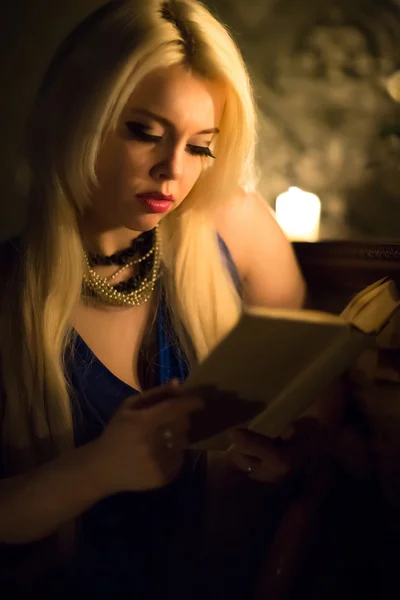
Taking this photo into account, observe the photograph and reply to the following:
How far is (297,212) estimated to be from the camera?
75cm

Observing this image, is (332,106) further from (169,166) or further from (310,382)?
(310,382)

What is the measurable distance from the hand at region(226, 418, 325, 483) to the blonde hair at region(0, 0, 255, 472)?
7.0 inches

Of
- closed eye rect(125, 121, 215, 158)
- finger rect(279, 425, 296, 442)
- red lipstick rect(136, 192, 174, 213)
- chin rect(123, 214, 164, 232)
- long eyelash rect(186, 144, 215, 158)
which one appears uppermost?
closed eye rect(125, 121, 215, 158)

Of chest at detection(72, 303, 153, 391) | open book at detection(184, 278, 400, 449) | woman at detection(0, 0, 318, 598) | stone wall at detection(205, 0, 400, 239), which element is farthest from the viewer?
stone wall at detection(205, 0, 400, 239)

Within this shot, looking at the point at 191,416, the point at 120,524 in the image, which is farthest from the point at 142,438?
the point at 120,524

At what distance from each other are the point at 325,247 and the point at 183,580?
17.2 inches

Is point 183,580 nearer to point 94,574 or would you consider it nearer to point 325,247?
point 94,574

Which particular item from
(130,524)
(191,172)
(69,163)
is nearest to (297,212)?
(191,172)

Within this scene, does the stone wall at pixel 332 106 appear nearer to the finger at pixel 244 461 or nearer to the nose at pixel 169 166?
the nose at pixel 169 166

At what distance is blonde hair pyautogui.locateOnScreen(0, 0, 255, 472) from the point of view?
50cm

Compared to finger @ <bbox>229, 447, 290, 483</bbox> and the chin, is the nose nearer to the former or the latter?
the chin

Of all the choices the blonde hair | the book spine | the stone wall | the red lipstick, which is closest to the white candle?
the stone wall

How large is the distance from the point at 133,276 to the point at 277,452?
0.82ft

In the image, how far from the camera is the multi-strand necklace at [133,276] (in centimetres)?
59
